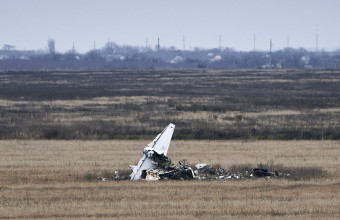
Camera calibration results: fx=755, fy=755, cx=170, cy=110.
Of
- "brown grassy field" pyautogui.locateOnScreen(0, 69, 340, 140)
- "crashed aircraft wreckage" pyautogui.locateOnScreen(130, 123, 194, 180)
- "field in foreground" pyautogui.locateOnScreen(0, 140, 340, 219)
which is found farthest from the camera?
"brown grassy field" pyautogui.locateOnScreen(0, 69, 340, 140)

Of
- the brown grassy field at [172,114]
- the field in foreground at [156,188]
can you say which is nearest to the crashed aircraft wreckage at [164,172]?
the field in foreground at [156,188]

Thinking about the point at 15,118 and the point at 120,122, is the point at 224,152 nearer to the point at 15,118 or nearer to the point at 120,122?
the point at 120,122

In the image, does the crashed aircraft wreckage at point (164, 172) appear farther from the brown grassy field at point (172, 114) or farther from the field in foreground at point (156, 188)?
the brown grassy field at point (172, 114)

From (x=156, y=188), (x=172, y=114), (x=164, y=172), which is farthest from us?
(x=172, y=114)

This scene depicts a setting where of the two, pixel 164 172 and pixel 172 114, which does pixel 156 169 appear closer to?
pixel 164 172

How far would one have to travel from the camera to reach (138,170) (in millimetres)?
27328

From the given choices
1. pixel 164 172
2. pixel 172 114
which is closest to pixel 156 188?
pixel 164 172

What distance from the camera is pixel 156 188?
82.3 ft

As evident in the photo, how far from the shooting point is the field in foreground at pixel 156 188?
21.1m

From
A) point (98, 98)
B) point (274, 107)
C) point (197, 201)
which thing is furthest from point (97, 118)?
point (197, 201)

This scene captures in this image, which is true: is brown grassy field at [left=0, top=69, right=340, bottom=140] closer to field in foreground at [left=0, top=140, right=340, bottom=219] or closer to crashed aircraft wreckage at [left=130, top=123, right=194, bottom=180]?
field in foreground at [left=0, top=140, right=340, bottom=219]

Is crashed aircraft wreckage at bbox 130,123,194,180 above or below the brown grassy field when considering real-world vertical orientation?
above

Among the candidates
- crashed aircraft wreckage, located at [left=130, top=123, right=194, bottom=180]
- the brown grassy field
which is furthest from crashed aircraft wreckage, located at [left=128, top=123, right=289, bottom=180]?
the brown grassy field

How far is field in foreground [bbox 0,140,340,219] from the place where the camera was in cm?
2109
